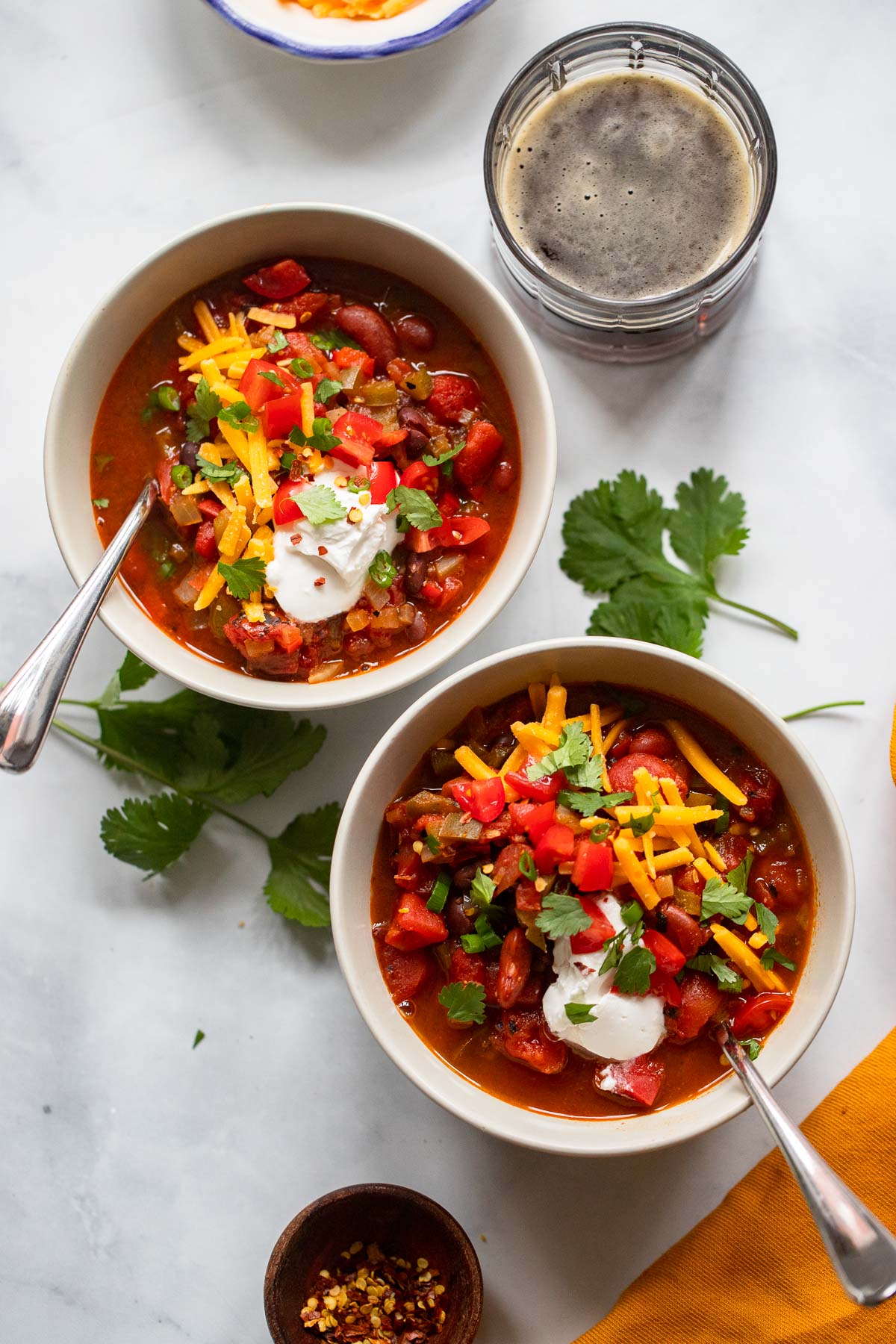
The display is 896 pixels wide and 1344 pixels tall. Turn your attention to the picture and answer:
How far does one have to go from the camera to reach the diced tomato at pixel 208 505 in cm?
278

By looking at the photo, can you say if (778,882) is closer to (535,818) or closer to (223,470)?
(535,818)

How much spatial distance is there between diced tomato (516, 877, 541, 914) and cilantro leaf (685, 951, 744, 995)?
38 cm

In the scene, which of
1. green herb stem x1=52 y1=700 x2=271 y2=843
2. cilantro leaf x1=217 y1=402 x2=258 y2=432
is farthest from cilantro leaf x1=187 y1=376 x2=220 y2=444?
green herb stem x1=52 y1=700 x2=271 y2=843

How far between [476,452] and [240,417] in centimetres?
58

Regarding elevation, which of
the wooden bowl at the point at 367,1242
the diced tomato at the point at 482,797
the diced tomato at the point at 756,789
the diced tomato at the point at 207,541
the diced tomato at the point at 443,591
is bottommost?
the wooden bowl at the point at 367,1242

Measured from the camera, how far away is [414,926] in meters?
2.63

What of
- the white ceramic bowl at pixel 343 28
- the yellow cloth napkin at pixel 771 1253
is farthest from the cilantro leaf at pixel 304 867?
the white ceramic bowl at pixel 343 28

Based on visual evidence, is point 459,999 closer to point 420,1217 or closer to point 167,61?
point 420,1217

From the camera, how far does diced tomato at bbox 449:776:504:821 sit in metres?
2.57

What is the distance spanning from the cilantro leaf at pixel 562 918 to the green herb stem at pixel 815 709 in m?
1.03

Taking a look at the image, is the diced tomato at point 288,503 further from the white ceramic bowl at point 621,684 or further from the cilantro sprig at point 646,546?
the cilantro sprig at point 646,546

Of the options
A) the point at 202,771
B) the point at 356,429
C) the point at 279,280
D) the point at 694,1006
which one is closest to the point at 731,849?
the point at 694,1006

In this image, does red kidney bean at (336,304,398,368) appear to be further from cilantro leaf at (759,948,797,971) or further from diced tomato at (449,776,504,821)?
cilantro leaf at (759,948,797,971)

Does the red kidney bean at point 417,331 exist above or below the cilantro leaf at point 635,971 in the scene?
above
